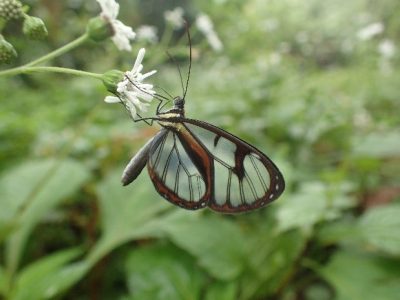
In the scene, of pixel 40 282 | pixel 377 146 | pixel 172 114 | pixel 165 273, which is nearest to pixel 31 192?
pixel 40 282

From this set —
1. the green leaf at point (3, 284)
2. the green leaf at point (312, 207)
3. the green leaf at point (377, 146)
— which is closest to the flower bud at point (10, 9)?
the green leaf at point (3, 284)

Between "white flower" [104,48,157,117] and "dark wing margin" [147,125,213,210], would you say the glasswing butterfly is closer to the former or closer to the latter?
"dark wing margin" [147,125,213,210]

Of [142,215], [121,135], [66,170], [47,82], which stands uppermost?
[47,82]

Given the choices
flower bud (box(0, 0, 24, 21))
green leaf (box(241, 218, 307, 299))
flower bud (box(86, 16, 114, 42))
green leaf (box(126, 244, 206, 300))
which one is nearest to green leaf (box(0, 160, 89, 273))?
green leaf (box(126, 244, 206, 300))

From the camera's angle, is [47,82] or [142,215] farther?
[47,82]

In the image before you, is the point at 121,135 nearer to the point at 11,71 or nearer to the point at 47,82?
the point at 11,71

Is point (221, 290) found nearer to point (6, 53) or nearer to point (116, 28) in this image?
point (116, 28)

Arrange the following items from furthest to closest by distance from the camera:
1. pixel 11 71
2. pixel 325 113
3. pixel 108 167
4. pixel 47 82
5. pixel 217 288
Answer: pixel 47 82
pixel 108 167
pixel 325 113
pixel 217 288
pixel 11 71

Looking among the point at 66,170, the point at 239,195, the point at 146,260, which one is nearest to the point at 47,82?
the point at 66,170
